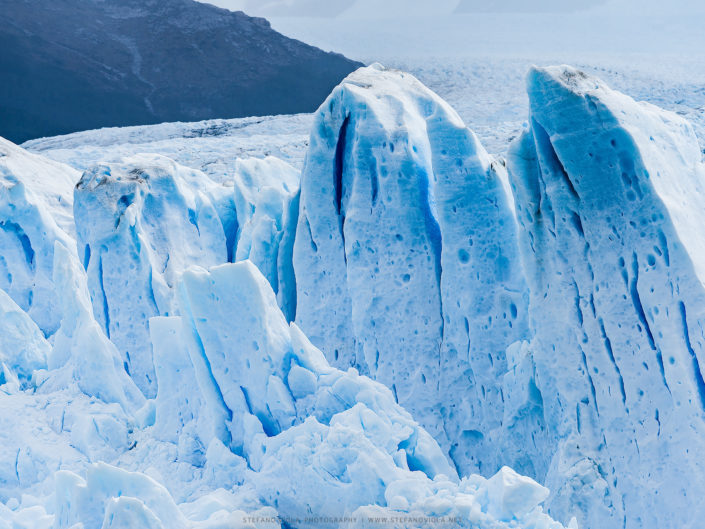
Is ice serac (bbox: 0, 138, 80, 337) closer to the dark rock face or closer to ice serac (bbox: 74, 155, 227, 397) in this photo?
ice serac (bbox: 74, 155, 227, 397)

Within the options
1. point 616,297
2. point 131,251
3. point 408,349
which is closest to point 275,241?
point 131,251

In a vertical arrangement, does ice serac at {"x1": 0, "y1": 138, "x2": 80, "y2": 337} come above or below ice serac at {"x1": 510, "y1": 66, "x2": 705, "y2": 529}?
below

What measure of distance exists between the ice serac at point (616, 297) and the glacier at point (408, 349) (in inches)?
0.6

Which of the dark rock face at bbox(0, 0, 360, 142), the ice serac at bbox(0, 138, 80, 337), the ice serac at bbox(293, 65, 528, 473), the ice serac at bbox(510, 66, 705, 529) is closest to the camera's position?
the ice serac at bbox(510, 66, 705, 529)

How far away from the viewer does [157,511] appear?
12.6 feet

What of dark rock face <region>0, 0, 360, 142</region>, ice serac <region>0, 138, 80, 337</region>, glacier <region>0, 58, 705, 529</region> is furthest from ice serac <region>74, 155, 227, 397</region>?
dark rock face <region>0, 0, 360, 142</region>

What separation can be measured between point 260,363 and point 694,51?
75.7ft

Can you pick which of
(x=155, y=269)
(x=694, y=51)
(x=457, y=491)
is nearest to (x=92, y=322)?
(x=155, y=269)

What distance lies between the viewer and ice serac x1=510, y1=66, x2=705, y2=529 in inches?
190

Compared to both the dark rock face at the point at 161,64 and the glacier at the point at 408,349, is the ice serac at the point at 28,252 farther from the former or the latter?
the dark rock face at the point at 161,64

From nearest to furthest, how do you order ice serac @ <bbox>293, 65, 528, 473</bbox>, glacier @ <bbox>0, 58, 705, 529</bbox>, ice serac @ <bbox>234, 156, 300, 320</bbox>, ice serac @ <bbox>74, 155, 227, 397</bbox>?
glacier @ <bbox>0, 58, 705, 529</bbox>, ice serac @ <bbox>293, 65, 528, 473</bbox>, ice serac @ <bbox>234, 156, 300, 320</bbox>, ice serac @ <bbox>74, 155, 227, 397</bbox>

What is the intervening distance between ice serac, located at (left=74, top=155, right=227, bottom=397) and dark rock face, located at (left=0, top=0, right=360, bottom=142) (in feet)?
53.3

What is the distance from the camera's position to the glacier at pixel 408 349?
4.11 meters

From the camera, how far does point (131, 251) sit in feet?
27.5
